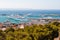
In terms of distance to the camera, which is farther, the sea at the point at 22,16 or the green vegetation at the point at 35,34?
the sea at the point at 22,16

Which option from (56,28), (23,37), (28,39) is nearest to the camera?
(28,39)

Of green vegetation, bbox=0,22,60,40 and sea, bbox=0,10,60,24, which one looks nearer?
green vegetation, bbox=0,22,60,40

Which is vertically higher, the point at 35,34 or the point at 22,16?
the point at 35,34

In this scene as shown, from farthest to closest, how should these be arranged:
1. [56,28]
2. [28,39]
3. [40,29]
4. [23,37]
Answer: [56,28] < [40,29] < [23,37] < [28,39]

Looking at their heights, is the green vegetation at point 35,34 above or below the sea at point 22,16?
above

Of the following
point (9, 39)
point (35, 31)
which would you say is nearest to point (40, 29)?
point (35, 31)

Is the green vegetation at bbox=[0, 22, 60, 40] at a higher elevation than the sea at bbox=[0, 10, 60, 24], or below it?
higher

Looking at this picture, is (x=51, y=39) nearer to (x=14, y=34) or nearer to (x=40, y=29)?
(x=40, y=29)

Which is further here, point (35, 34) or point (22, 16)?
point (22, 16)

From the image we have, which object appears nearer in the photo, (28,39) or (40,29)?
(28,39)

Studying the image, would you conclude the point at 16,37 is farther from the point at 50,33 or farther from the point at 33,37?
the point at 50,33
